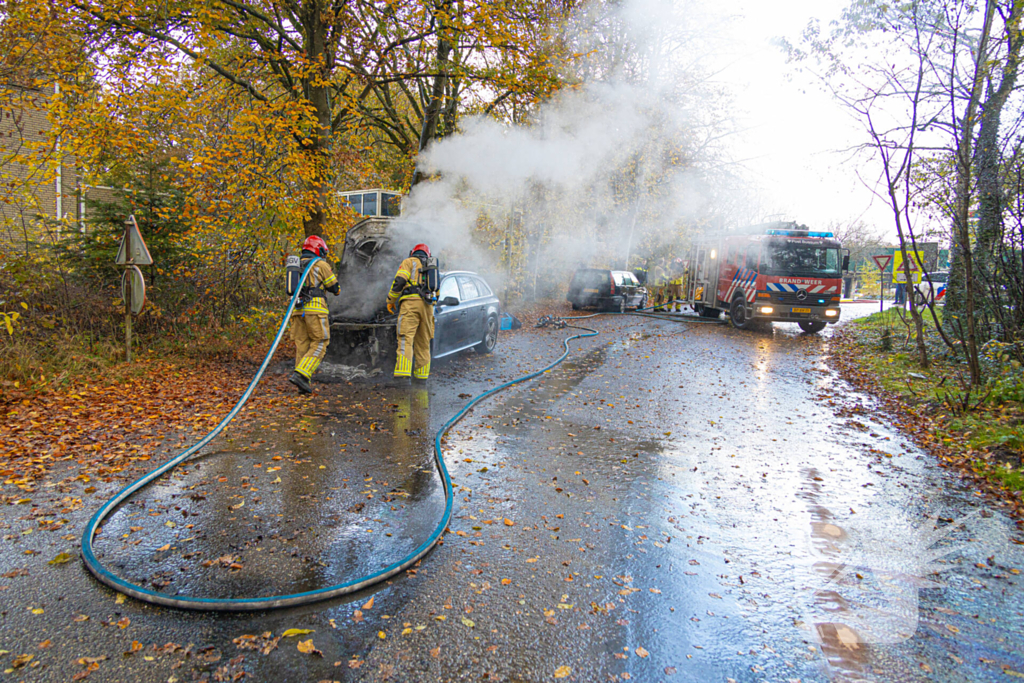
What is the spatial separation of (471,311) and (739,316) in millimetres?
11180

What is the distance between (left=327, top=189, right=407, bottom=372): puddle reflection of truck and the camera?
8.72 metres

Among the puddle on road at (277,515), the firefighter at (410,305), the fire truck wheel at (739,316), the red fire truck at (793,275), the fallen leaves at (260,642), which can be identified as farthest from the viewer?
the fire truck wheel at (739,316)

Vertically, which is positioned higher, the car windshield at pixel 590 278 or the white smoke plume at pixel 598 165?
the white smoke plume at pixel 598 165

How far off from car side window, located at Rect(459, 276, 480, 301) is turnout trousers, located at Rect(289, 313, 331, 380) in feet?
10.0

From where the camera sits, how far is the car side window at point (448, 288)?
961 cm

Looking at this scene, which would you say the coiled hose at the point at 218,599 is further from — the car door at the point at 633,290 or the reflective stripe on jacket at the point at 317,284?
the car door at the point at 633,290

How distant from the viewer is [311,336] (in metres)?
7.86

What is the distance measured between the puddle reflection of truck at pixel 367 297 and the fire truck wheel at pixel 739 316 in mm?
11668

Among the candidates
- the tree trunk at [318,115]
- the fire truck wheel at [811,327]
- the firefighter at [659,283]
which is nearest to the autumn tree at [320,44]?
the tree trunk at [318,115]

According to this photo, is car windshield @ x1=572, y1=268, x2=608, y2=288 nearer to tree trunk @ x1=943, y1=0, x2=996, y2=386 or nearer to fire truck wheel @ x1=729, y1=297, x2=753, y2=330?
fire truck wheel @ x1=729, y1=297, x2=753, y2=330

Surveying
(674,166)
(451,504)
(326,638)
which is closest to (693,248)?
(674,166)

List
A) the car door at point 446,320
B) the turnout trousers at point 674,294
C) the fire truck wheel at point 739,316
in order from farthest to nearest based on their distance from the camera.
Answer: the turnout trousers at point 674,294, the fire truck wheel at point 739,316, the car door at point 446,320

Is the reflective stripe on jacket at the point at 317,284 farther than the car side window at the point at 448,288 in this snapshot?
No

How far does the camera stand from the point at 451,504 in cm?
417
